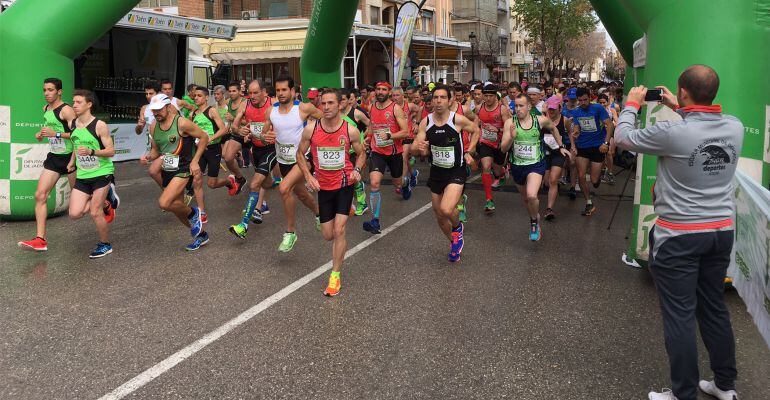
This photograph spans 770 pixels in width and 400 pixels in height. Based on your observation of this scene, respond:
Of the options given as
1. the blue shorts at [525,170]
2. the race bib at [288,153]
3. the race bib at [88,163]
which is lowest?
the blue shorts at [525,170]

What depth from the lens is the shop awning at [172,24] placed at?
12.9 m

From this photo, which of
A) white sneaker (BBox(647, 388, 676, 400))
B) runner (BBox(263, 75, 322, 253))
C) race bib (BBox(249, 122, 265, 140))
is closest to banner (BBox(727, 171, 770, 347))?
white sneaker (BBox(647, 388, 676, 400))

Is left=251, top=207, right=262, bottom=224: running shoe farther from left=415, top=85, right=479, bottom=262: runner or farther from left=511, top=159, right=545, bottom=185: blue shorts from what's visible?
left=511, top=159, right=545, bottom=185: blue shorts

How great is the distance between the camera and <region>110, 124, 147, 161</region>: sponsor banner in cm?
1402

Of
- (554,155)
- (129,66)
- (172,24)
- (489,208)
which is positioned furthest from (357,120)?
(129,66)

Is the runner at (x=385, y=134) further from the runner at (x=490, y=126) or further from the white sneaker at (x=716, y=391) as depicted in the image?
the white sneaker at (x=716, y=391)

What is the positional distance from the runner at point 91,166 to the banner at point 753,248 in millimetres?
5590

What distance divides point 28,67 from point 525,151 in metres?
6.26

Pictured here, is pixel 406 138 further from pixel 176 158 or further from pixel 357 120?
pixel 176 158

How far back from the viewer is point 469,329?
13.8 feet

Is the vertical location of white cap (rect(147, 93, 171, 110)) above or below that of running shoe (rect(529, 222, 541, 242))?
above

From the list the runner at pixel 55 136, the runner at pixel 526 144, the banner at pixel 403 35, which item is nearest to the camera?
the runner at pixel 55 136

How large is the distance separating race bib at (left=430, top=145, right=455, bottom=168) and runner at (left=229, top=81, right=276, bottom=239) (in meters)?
2.11

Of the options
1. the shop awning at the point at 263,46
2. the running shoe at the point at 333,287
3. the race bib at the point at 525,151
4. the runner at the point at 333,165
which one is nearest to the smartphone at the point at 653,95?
the runner at the point at 333,165
